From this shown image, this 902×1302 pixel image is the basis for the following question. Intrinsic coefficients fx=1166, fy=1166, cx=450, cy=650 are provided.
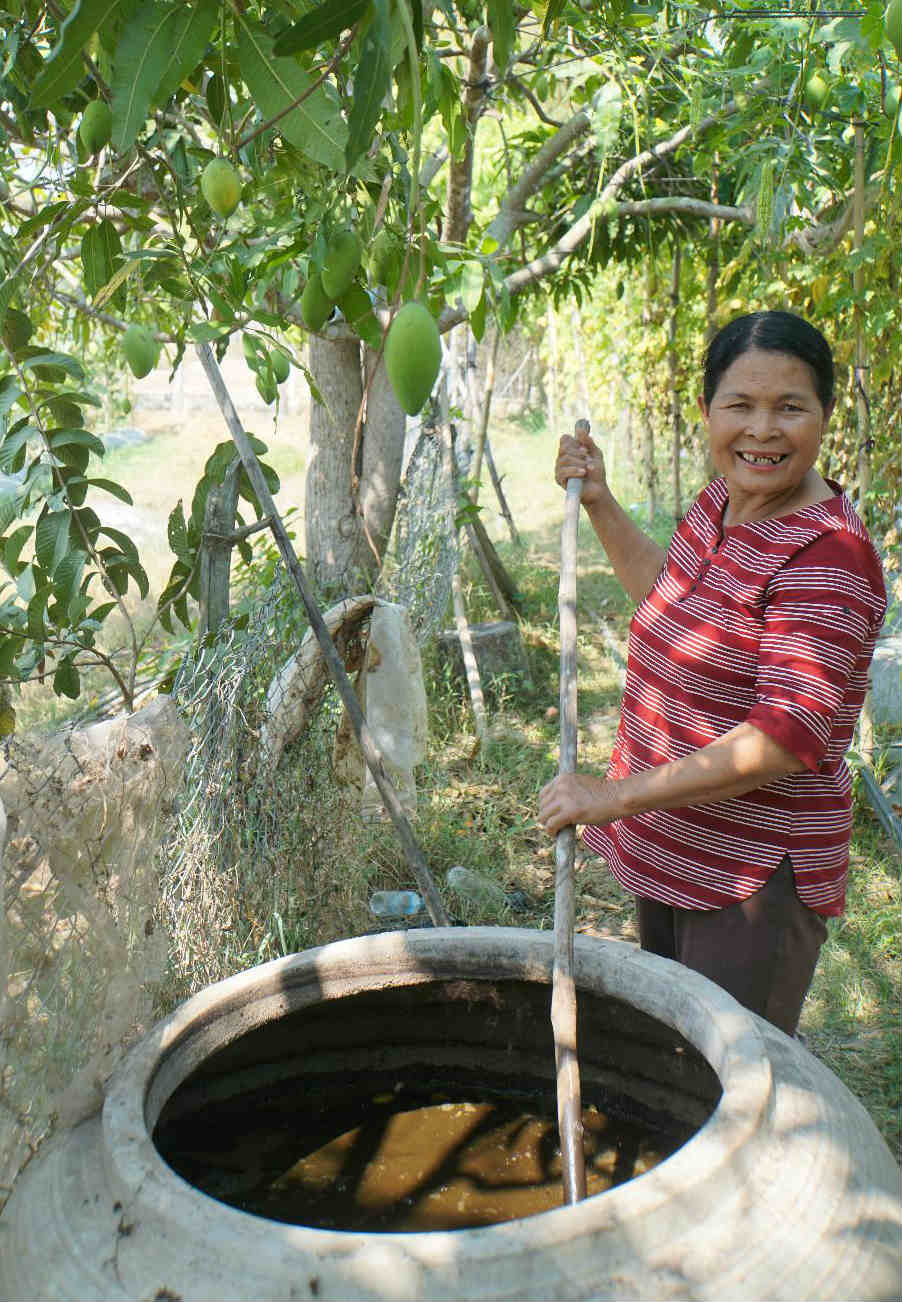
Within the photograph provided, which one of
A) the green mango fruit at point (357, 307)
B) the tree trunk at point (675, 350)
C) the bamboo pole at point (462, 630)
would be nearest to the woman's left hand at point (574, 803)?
the green mango fruit at point (357, 307)

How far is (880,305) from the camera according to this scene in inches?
118

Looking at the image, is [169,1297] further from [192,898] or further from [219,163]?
[192,898]

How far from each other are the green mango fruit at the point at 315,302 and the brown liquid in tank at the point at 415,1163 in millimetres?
889

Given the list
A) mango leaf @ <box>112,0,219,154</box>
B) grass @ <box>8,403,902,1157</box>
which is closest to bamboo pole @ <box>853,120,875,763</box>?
Result: grass @ <box>8,403,902,1157</box>

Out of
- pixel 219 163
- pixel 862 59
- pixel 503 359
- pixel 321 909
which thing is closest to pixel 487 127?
pixel 503 359

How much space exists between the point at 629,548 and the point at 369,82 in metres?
1.16

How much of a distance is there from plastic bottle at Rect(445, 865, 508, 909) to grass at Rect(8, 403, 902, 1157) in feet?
0.08

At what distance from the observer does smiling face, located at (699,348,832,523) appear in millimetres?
1429

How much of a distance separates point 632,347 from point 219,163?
606 cm

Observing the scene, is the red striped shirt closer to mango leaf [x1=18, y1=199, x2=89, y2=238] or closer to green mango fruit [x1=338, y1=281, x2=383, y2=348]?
green mango fruit [x1=338, y1=281, x2=383, y2=348]

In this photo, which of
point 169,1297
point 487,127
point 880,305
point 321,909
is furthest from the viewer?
point 487,127

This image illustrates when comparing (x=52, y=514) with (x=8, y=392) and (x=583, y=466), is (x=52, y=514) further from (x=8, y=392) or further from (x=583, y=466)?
(x=583, y=466)

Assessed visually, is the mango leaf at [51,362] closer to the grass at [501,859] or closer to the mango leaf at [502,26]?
the grass at [501,859]

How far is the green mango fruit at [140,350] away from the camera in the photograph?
1.57 m
